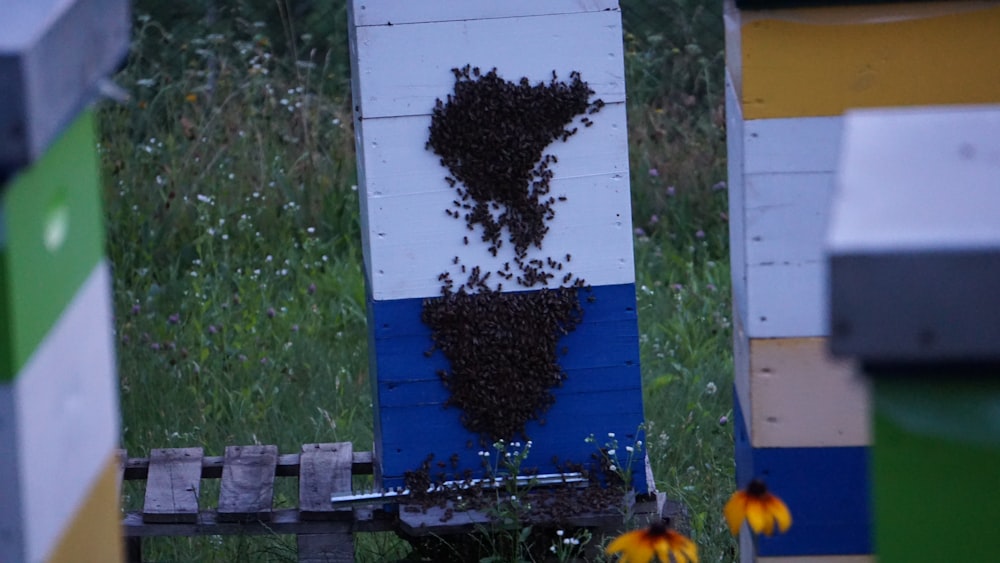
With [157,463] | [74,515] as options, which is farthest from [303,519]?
[74,515]

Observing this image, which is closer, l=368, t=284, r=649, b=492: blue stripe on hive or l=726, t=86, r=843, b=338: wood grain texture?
l=726, t=86, r=843, b=338: wood grain texture

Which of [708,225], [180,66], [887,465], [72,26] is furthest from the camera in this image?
[180,66]

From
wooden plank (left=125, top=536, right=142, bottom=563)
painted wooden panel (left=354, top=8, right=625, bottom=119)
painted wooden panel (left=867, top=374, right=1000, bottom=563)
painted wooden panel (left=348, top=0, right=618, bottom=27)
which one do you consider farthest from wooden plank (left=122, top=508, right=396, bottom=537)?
painted wooden panel (left=867, top=374, right=1000, bottom=563)

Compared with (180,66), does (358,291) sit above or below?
below

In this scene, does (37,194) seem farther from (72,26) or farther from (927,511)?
(927,511)

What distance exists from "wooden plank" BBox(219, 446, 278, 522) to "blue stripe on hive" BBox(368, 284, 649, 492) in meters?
0.41

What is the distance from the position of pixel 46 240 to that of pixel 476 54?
1979 mm

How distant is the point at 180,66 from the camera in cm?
771

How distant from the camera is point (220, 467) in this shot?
13.4 ft

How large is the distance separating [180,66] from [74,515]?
6345mm

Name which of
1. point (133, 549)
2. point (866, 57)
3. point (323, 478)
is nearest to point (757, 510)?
point (866, 57)

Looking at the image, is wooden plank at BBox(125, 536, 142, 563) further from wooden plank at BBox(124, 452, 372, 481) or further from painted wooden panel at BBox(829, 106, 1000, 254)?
painted wooden panel at BBox(829, 106, 1000, 254)

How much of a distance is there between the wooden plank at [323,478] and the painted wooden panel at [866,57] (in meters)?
1.83

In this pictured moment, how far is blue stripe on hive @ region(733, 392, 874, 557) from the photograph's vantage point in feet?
8.67
